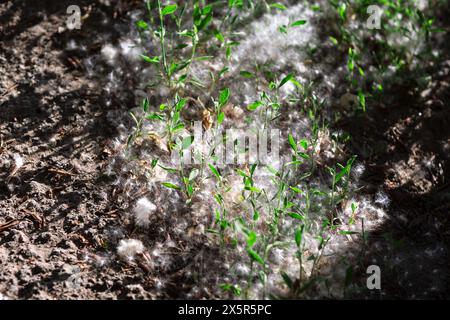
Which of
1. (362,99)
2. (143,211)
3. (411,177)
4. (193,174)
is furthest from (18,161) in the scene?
(411,177)

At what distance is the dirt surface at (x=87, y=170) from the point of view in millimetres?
2912

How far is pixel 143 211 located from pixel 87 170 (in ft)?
1.50

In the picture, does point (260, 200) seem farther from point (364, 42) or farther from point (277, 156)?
point (364, 42)

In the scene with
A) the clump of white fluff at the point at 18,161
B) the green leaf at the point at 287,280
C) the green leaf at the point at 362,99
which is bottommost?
the green leaf at the point at 287,280

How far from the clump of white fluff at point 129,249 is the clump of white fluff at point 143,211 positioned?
0.39ft

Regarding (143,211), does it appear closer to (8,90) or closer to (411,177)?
(8,90)

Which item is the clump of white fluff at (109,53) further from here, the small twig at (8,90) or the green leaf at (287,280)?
the green leaf at (287,280)

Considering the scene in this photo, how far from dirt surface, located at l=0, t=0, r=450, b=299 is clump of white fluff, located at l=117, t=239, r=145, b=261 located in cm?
5

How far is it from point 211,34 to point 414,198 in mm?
→ 1819

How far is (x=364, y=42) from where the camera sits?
4.25 meters

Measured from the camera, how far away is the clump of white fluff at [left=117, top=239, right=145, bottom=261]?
9.78ft

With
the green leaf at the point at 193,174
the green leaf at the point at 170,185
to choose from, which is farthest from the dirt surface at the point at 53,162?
the green leaf at the point at 193,174
